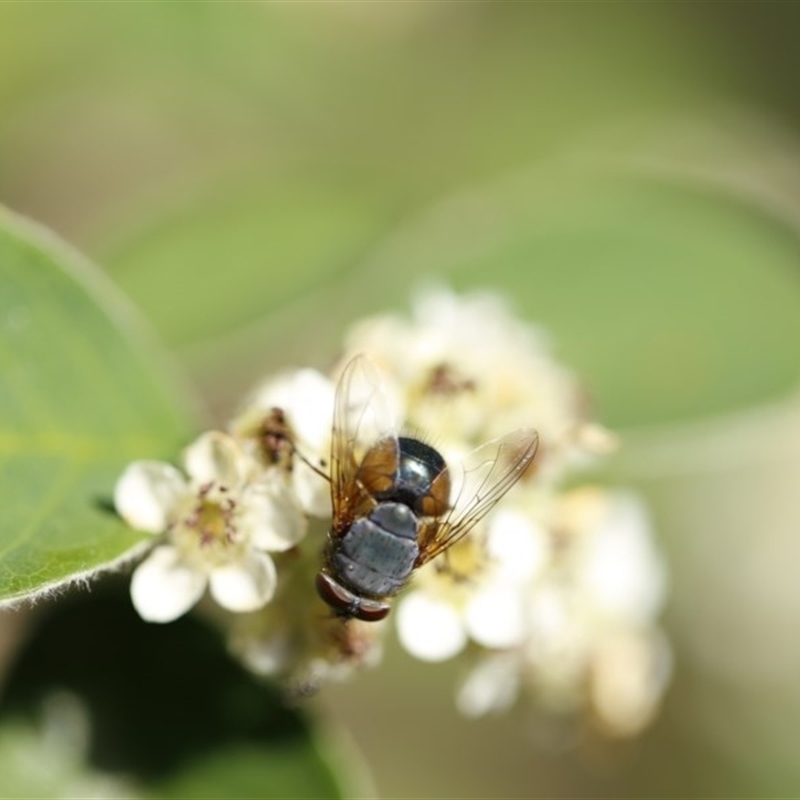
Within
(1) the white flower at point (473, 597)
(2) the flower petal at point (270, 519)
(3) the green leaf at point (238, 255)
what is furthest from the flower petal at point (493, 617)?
(3) the green leaf at point (238, 255)

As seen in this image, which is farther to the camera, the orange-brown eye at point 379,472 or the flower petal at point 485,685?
the flower petal at point 485,685

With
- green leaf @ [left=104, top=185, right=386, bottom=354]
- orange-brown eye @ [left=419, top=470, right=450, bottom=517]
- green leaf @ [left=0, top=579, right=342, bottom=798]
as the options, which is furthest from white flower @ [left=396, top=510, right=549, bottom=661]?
green leaf @ [left=104, top=185, right=386, bottom=354]

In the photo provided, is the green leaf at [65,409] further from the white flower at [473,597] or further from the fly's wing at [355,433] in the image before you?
the white flower at [473,597]

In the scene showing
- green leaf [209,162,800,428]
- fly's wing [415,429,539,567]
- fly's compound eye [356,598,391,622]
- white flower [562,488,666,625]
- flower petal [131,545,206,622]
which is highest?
green leaf [209,162,800,428]

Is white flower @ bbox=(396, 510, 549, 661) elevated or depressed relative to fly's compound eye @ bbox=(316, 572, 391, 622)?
elevated

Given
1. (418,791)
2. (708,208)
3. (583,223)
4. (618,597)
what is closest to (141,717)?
(618,597)

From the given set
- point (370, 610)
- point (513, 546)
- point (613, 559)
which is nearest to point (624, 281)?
point (613, 559)

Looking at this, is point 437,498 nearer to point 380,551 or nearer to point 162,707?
point 380,551

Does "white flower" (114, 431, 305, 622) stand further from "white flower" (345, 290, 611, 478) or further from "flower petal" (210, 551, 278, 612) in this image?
"white flower" (345, 290, 611, 478)
